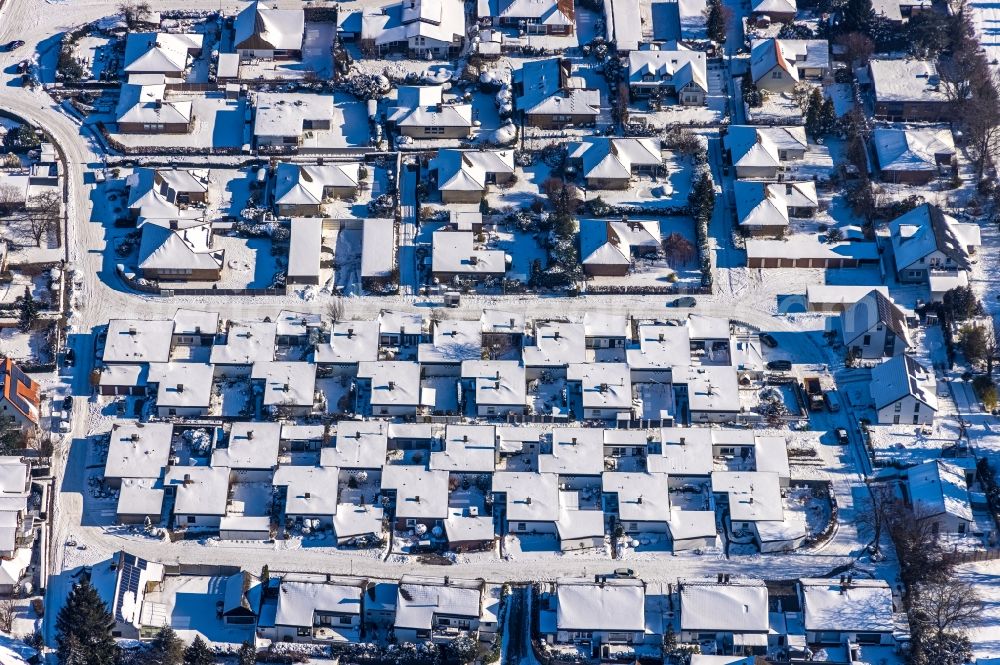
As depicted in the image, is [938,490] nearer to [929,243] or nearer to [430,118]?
[929,243]

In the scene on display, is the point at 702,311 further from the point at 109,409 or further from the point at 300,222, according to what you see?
the point at 109,409

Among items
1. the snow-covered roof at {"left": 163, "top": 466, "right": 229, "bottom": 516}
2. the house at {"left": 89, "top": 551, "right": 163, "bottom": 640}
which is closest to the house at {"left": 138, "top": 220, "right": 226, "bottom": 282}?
the snow-covered roof at {"left": 163, "top": 466, "right": 229, "bottom": 516}

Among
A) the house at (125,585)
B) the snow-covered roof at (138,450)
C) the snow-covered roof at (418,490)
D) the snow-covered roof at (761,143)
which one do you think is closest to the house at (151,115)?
the snow-covered roof at (138,450)

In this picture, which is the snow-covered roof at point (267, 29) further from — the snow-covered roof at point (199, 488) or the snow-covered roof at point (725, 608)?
the snow-covered roof at point (725, 608)

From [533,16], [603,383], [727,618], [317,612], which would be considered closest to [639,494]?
[603,383]

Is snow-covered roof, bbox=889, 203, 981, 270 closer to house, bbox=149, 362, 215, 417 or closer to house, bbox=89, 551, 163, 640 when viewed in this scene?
house, bbox=149, 362, 215, 417

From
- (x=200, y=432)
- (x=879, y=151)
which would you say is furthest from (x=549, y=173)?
(x=200, y=432)
